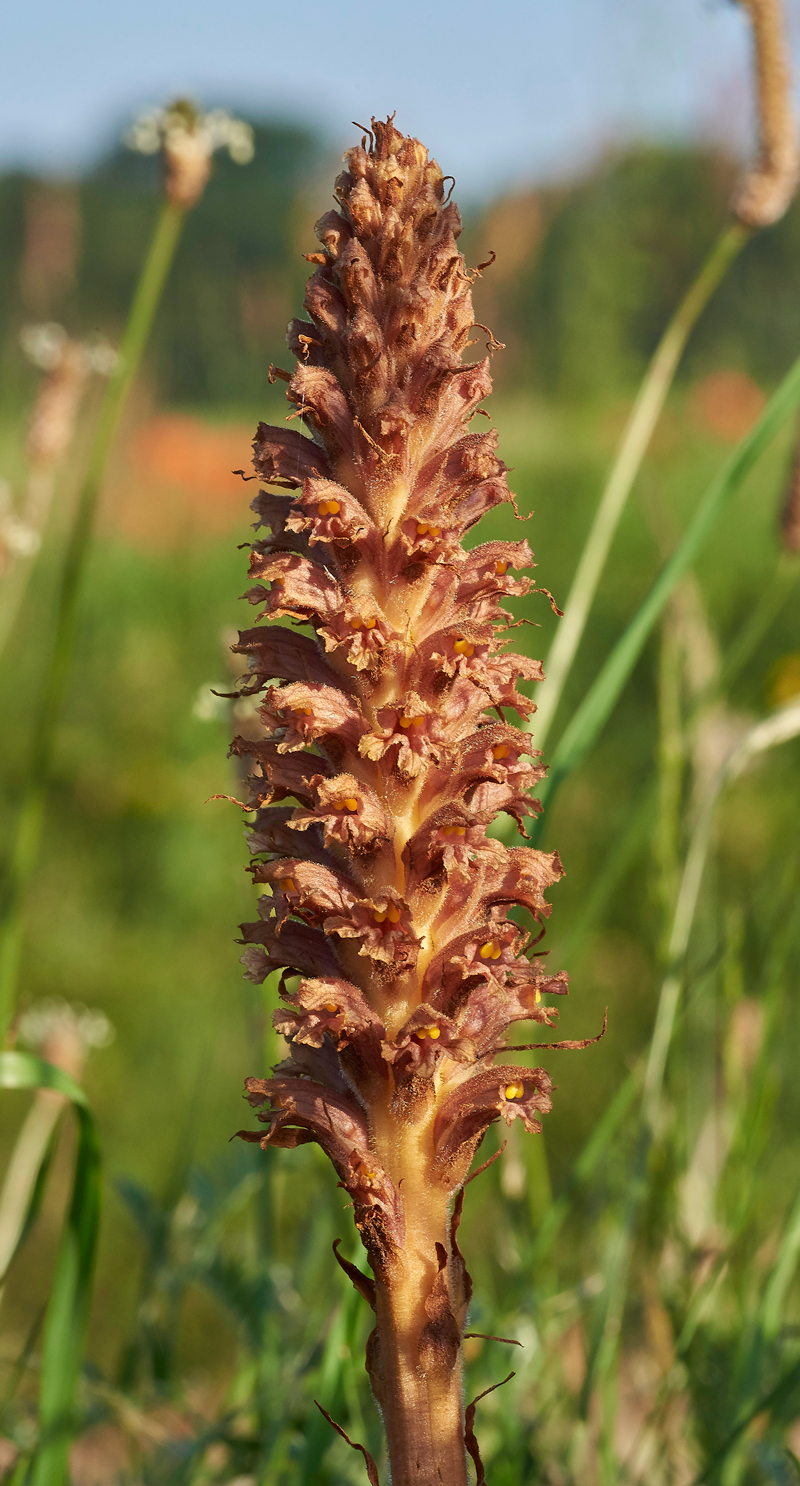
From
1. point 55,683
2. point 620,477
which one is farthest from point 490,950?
point 620,477

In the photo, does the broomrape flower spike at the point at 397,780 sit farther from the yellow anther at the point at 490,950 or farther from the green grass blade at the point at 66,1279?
the green grass blade at the point at 66,1279

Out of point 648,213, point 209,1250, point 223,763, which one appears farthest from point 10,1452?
point 648,213

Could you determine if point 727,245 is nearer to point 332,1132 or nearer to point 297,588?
point 297,588

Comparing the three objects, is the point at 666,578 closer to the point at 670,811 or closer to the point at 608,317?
the point at 670,811

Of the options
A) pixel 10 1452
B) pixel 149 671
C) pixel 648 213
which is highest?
pixel 648 213

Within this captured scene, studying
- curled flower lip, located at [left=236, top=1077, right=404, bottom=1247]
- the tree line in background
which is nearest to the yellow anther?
curled flower lip, located at [left=236, top=1077, right=404, bottom=1247]
